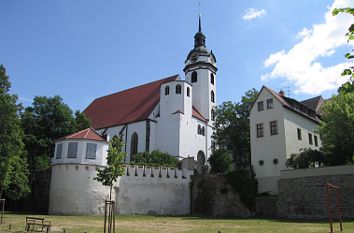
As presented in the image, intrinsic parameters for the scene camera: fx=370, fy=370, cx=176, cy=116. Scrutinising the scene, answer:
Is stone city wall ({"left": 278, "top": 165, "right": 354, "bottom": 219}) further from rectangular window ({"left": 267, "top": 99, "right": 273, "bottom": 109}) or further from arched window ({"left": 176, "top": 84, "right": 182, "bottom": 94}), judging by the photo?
arched window ({"left": 176, "top": 84, "right": 182, "bottom": 94})

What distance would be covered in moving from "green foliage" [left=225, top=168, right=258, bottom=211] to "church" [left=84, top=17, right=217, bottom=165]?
12.1m

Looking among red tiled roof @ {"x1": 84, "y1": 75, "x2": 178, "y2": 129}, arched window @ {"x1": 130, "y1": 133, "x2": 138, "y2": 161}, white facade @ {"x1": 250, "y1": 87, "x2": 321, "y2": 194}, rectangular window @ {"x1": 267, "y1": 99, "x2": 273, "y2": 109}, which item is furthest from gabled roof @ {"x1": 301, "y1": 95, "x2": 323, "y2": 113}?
arched window @ {"x1": 130, "y1": 133, "x2": 138, "y2": 161}

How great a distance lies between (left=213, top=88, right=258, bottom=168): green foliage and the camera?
1721 inches

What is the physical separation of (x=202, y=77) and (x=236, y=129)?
15881 mm

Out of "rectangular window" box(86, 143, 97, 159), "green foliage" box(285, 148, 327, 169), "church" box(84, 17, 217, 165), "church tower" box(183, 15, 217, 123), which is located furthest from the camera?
"church tower" box(183, 15, 217, 123)

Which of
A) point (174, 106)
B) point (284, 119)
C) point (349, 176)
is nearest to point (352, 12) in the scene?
point (349, 176)

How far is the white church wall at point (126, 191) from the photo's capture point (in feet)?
109

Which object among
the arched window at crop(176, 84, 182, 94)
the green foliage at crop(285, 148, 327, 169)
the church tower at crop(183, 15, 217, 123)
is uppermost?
the church tower at crop(183, 15, 217, 123)

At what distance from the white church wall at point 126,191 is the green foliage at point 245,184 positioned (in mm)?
5391

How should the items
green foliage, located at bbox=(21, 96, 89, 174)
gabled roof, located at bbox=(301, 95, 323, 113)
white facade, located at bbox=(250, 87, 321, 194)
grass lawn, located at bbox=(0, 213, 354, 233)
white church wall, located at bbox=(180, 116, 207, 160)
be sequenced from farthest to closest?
white church wall, located at bbox=(180, 116, 207, 160), gabled roof, located at bbox=(301, 95, 323, 113), green foliage, located at bbox=(21, 96, 89, 174), white facade, located at bbox=(250, 87, 321, 194), grass lawn, located at bbox=(0, 213, 354, 233)

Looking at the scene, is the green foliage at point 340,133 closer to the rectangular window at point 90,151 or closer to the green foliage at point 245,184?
the green foliage at point 245,184

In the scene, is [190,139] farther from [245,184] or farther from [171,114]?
[245,184]

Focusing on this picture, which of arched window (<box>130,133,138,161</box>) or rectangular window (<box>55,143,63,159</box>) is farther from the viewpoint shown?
arched window (<box>130,133,138,161</box>)

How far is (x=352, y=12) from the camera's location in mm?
5352
